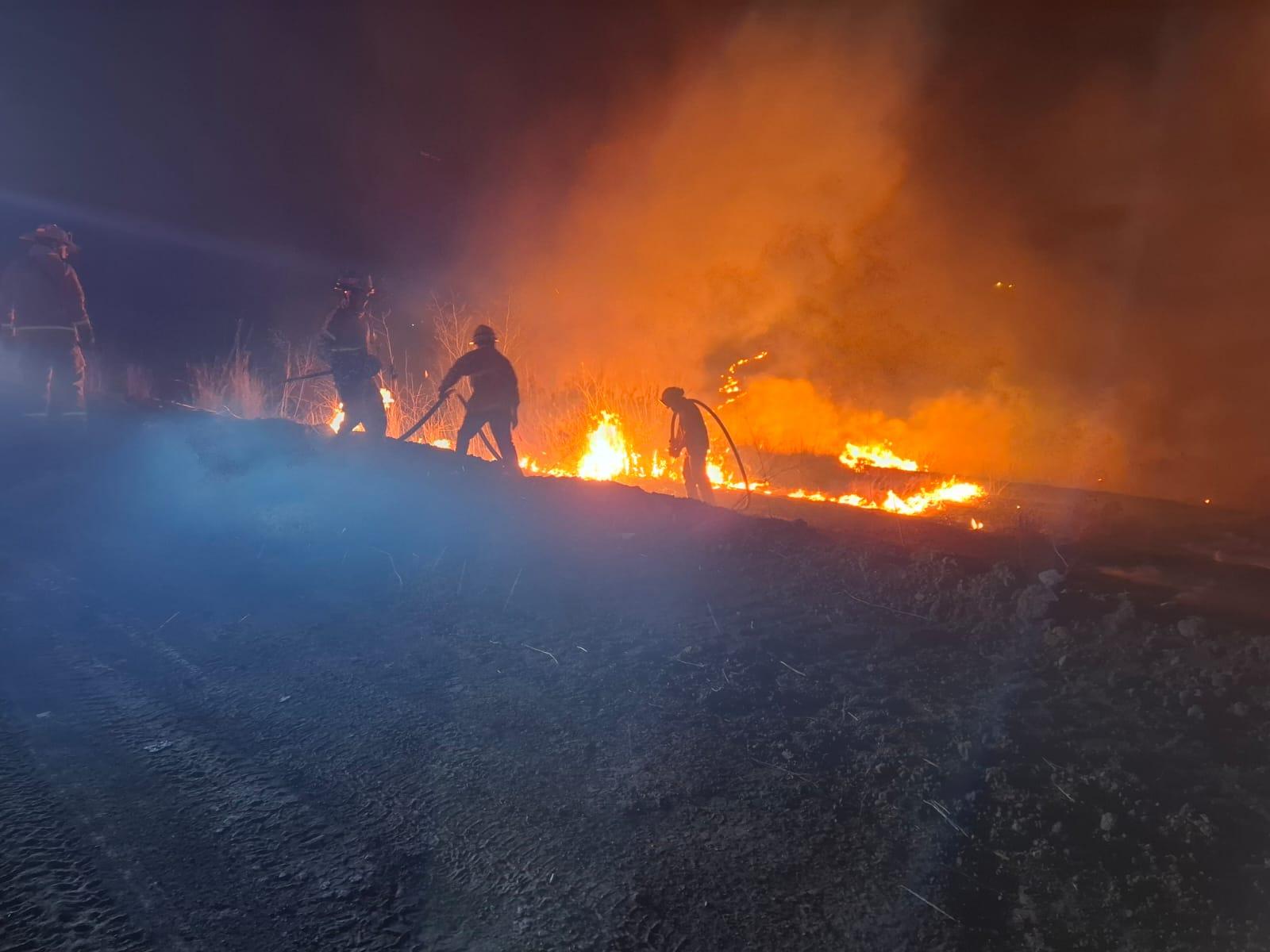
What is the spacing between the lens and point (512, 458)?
1045 cm

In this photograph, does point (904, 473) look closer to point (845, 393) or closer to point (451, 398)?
point (845, 393)

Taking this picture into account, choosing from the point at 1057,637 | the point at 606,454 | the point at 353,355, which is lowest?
the point at 1057,637

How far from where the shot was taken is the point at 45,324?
1028 centimetres

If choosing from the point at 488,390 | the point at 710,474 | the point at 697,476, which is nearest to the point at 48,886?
the point at 488,390

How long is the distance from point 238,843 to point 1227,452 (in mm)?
21978

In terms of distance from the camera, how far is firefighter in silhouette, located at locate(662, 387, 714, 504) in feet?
36.1

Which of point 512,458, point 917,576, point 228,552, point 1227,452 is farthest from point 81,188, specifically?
point 1227,452

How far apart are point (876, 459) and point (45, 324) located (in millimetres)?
15084

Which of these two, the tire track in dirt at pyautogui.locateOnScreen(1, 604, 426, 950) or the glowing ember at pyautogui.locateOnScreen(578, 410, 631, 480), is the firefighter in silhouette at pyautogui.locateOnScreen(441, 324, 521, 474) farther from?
the tire track in dirt at pyautogui.locateOnScreen(1, 604, 426, 950)

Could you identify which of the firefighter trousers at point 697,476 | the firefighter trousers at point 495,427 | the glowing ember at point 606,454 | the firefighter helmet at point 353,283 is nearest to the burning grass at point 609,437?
the glowing ember at point 606,454

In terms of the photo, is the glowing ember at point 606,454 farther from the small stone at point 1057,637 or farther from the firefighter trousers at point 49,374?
the small stone at point 1057,637

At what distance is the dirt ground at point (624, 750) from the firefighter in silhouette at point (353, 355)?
11.9ft

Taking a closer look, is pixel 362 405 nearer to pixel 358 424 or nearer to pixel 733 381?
pixel 358 424

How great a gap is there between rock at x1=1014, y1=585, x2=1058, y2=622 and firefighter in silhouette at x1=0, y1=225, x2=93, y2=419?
1053 centimetres
